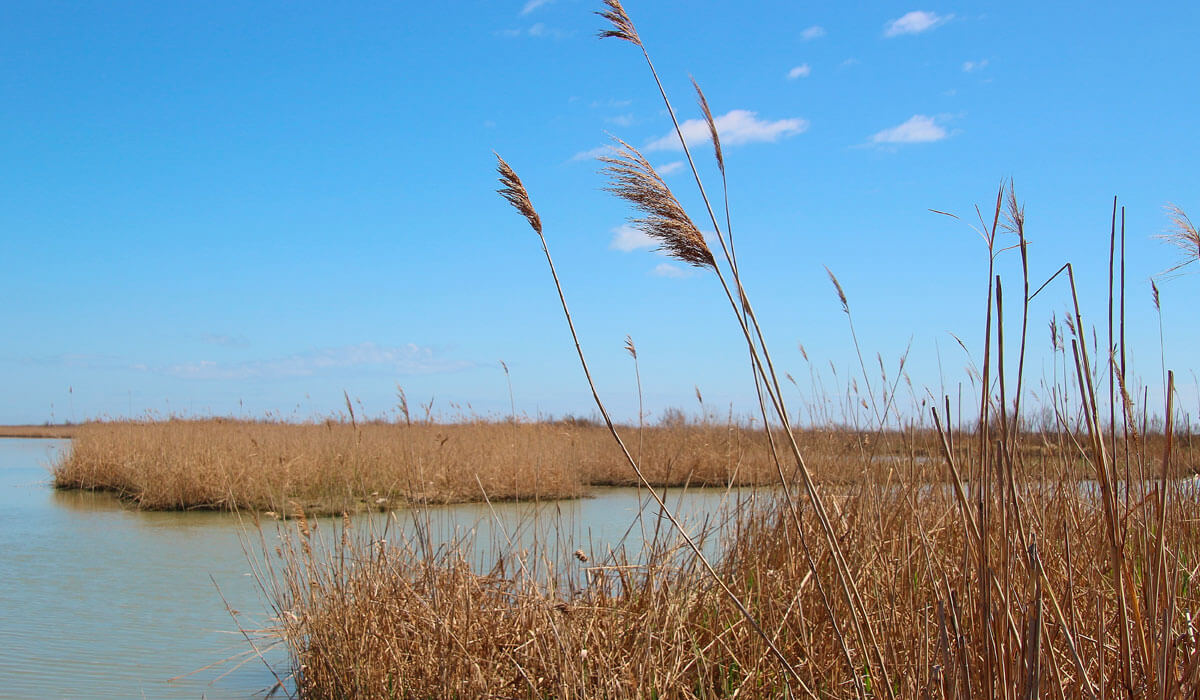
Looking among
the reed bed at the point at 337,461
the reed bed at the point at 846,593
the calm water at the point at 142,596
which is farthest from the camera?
the reed bed at the point at 337,461

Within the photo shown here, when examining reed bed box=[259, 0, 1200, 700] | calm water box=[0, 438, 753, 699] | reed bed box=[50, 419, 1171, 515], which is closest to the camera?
reed bed box=[259, 0, 1200, 700]

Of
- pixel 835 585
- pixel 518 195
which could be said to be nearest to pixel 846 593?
pixel 518 195

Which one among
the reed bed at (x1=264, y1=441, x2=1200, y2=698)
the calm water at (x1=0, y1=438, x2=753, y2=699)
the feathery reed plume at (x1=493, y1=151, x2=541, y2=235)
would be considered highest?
the feathery reed plume at (x1=493, y1=151, x2=541, y2=235)

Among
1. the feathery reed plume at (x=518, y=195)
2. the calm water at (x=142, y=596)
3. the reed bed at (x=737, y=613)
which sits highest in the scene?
the feathery reed plume at (x=518, y=195)

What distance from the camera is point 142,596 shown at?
19.0 ft

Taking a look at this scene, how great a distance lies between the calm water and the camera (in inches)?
159

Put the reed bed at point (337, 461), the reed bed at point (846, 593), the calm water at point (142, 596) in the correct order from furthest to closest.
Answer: the reed bed at point (337, 461) < the calm water at point (142, 596) < the reed bed at point (846, 593)

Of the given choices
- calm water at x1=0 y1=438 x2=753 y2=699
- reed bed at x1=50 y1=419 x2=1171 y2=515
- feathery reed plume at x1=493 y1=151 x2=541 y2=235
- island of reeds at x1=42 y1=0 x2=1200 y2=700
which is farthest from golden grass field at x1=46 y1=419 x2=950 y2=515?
feathery reed plume at x1=493 y1=151 x2=541 y2=235

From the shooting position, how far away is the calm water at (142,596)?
4.03 meters

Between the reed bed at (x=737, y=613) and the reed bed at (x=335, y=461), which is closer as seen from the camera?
the reed bed at (x=737, y=613)

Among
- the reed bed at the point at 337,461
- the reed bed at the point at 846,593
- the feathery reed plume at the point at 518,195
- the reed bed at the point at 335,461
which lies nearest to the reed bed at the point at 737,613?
the reed bed at the point at 846,593

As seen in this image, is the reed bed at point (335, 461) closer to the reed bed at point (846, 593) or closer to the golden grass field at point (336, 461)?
the golden grass field at point (336, 461)

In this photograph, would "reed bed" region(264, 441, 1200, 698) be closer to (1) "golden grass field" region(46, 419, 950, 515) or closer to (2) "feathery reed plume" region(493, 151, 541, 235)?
(2) "feathery reed plume" region(493, 151, 541, 235)

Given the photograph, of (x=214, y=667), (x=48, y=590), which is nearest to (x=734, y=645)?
(x=214, y=667)
